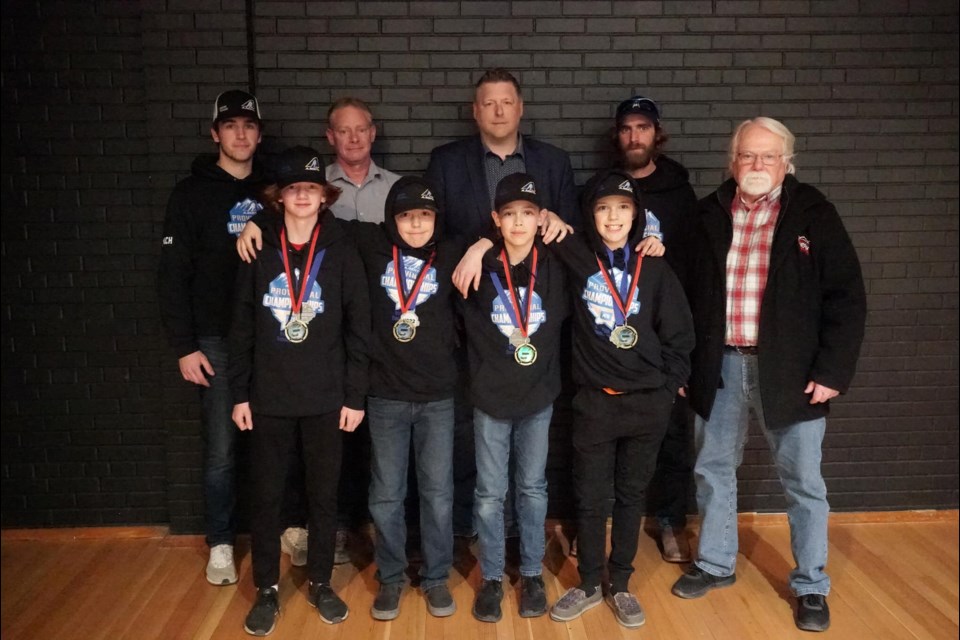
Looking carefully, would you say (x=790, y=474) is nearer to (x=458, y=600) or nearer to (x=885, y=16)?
(x=458, y=600)

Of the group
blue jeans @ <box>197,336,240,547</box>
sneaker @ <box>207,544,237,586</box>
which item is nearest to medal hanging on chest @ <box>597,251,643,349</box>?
blue jeans @ <box>197,336,240,547</box>

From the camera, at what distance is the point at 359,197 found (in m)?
3.64

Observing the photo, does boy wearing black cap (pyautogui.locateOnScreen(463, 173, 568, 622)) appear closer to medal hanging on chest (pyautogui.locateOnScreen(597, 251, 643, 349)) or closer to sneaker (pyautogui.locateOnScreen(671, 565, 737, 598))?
medal hanging on chest (pyautogui.locateOnScreen(597, 251, 643, 349))

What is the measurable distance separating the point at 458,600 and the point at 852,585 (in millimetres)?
1826

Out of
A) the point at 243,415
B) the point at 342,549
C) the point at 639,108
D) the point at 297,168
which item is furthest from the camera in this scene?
the point at 342,549

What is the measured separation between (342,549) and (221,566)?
567 millimetres

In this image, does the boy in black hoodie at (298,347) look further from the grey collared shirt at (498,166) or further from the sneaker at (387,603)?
the grey collared shirt at (498,166)

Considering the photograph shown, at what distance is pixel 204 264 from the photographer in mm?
3531

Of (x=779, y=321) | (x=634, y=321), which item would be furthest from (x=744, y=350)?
(x=634, y=321)

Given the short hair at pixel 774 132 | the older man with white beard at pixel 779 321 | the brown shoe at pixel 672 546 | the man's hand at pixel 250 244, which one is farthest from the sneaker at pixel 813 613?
the man's hand at pixel 250 244

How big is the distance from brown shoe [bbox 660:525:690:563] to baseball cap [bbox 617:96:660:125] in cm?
203

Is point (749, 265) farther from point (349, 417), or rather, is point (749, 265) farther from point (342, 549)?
point (342, 549)

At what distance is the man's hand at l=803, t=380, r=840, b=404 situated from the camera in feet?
10.3

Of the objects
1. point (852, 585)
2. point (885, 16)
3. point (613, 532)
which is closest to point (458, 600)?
point (613, 532)
